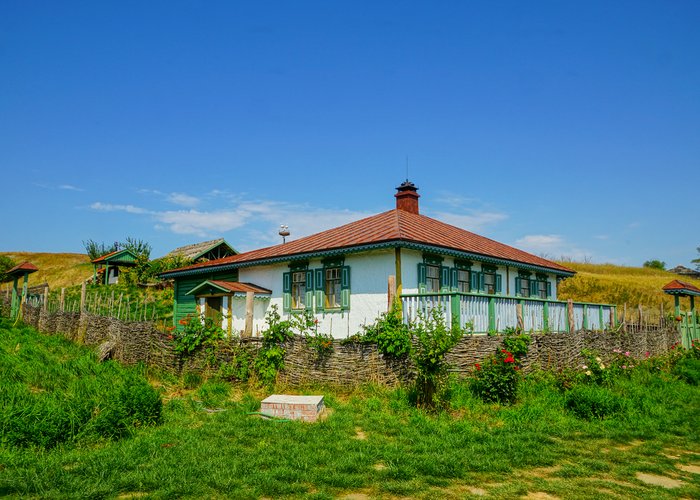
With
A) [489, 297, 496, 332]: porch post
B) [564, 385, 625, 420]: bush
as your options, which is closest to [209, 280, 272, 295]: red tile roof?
[489, 297, 496, 332]: porch post

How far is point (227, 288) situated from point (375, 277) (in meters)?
5.27

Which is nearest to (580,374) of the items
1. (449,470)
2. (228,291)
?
(449,470)

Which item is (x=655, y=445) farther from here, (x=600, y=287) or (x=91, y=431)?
→ (x=600, y=287)

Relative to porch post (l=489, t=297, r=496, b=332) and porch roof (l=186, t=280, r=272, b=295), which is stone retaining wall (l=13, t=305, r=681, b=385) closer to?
porch post (l=489, t=297, r=496, b=332)

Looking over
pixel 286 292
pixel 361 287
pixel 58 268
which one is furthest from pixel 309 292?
pixel 58 268

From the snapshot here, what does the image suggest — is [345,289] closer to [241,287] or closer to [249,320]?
[249,320]

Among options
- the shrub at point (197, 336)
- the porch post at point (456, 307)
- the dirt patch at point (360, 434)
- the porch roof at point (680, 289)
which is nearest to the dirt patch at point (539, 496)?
the dirt patch at point (360, 434)

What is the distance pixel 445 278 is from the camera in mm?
16266

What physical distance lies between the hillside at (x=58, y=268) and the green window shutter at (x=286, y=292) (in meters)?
32.3

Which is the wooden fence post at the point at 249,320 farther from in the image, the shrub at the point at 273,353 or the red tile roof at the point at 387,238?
the red tile roof at the point at 387,238

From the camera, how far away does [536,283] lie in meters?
21.3

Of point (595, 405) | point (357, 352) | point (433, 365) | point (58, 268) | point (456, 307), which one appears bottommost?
point (595, 405)

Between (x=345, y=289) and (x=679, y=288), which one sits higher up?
(x=679, y=288)

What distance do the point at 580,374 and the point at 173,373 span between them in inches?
375
